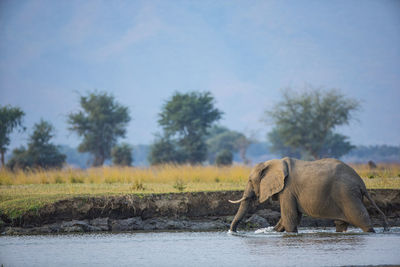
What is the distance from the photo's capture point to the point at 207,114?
56.7 meters

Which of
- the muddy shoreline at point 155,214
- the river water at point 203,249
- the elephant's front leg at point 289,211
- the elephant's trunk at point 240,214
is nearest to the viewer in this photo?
the river water at point 203,249

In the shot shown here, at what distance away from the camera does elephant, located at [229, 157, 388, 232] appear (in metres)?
11.6

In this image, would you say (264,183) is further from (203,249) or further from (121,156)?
(121,156)

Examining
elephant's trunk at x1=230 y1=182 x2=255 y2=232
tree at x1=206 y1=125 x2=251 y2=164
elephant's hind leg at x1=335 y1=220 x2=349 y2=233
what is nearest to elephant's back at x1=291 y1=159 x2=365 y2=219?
elephant's hind leg at x1=335 y1=220 x2=349 y2=233

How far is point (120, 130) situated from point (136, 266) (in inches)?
1838

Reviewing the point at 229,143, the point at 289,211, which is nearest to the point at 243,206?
the point at 289,211

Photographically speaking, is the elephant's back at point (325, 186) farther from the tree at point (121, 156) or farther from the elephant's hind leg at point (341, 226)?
the tree at point (121, 156)

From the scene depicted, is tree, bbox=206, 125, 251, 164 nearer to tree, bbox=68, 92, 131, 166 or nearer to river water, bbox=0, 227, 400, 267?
tree, bbox=68, 92, 131, 166

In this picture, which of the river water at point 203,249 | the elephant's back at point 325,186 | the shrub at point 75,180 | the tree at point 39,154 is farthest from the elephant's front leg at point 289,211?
the tree at point 39,154

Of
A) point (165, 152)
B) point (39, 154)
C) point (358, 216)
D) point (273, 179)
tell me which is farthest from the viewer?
point (165, 152)

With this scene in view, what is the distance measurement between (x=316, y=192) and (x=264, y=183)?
1304 mm

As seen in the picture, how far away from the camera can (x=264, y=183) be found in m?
12.7

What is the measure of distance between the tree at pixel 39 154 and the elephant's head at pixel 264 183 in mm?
34884

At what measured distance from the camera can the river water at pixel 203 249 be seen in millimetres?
8547
